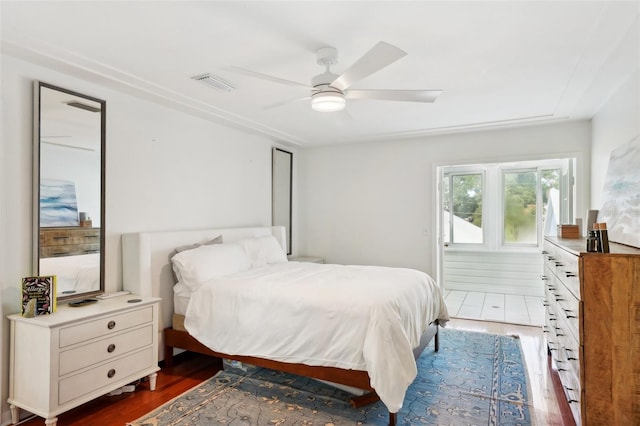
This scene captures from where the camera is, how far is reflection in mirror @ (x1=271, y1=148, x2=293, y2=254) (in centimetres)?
534

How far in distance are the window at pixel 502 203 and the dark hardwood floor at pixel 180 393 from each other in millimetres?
3060

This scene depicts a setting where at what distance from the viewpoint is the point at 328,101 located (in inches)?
97.8

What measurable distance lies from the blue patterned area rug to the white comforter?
1.05ft

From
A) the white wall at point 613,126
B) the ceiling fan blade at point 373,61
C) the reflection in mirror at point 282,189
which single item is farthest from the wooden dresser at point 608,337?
the reflection in mirror at point 282,189

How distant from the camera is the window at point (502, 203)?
20.5ft

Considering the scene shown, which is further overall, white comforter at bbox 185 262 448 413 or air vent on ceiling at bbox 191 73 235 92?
air vent on ceiling at bbox 191 73 235 92

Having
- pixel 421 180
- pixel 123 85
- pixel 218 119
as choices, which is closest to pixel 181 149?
pixel 218 119

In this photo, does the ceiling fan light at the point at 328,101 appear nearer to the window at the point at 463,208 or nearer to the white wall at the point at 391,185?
the white wall at the point at 391,185

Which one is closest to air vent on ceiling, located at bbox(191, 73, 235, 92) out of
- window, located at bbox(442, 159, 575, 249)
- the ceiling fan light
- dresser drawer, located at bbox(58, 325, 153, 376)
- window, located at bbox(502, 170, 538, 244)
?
the ceiling fan light

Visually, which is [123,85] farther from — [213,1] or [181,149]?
[213,1]

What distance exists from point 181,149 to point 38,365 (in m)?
2.25

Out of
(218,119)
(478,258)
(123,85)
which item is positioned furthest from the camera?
(478,258)

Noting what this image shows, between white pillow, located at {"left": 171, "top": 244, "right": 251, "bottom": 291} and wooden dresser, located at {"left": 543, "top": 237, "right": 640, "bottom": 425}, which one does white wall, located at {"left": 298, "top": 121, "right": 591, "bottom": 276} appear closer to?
white pillow, located at {"left": 171, "top": 244, "right": 251, "bottom": 291}

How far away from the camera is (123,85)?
304 cm
